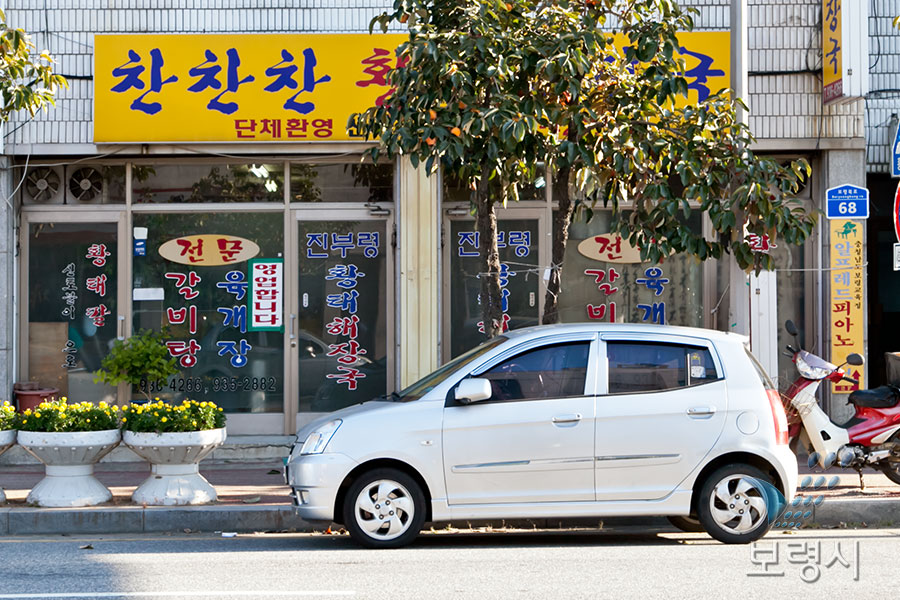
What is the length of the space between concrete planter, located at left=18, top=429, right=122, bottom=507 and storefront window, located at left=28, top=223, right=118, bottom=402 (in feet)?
11.9

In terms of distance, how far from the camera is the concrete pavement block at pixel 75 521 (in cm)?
892

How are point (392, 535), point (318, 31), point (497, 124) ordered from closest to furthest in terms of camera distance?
1. point (392, 535)
2. point (497, 124)
3. point (318, 31)

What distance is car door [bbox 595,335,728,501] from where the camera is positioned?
314 inches

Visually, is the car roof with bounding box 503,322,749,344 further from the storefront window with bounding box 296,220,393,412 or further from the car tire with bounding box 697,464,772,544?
the storefront window with bounding box 296,220,393,412

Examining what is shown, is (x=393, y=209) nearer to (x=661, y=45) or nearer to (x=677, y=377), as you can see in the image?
(x=661, y=45)

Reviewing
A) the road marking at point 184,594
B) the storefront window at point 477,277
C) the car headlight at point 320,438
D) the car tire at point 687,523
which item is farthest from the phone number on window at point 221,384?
the road marking at point 184,594

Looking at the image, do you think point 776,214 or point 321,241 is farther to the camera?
point 321,241

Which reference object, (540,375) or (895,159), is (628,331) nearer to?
(540,375)

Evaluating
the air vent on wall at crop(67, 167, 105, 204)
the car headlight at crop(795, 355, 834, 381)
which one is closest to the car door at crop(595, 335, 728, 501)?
the car headlight at crop(795, 355, 834, 381)

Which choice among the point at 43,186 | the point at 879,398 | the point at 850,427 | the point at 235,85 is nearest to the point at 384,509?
the point at 850,427

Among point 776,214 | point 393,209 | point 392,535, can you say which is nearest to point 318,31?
point 393,209

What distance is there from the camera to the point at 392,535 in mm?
7953

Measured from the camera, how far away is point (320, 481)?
7.84 m

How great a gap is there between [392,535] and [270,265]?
570cm
